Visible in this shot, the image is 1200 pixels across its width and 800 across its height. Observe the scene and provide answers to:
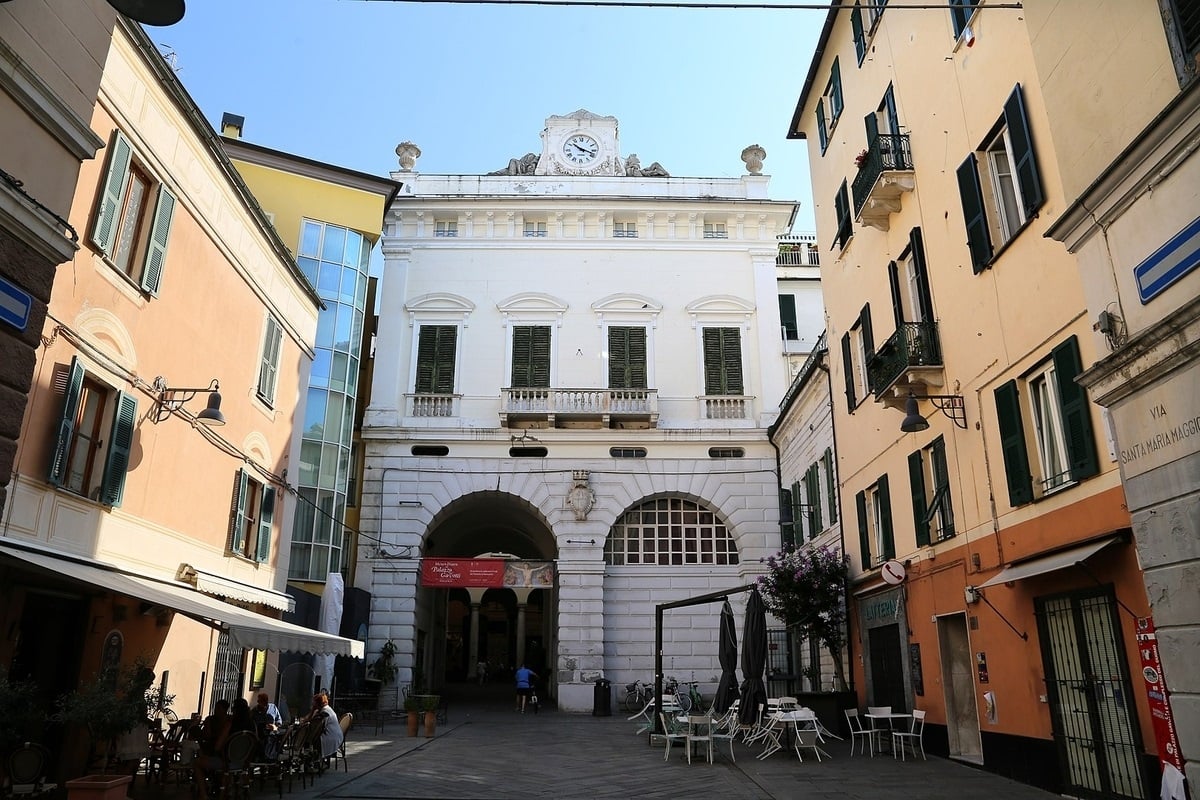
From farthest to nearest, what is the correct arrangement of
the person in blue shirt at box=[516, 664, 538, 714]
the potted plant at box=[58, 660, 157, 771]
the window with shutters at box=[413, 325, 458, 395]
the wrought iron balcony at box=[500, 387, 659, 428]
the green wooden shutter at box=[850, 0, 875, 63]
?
the window with shutters at box=[413, 325, 458, 395], the wrought iron balcony at box=[500, 387, 659, 428], the person in blue shirt at box=[516, 664, 538, 714], the green wooden shutter at box=[850, 0, 875, 63], the potted plant at box=[58, 660, 157, 771]

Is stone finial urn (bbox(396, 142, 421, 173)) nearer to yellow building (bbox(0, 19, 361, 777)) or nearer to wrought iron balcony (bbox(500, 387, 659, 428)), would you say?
wrought iron balcony (bbox(500, 387, 659, 428))

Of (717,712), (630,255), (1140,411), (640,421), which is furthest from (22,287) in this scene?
(630,255)

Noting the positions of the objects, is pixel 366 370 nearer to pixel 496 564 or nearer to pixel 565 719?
pixel 496 564

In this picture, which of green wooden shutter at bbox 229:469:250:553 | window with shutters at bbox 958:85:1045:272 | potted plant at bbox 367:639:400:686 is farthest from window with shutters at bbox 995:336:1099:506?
potted plant at bbox 367:639:400:686

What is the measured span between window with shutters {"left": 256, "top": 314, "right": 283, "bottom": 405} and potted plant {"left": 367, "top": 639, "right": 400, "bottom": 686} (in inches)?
381

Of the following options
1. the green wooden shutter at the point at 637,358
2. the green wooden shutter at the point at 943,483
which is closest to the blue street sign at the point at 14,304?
the green wooden shutter at the point at 943,483

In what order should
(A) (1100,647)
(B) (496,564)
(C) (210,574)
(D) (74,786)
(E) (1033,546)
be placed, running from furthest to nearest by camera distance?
(B) (496,564)
(C) (210,574)
(E) (1033,546)
(A) (1100,647)
(D) (74,786)

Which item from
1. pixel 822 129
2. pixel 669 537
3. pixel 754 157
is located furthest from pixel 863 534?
pixel 754 157

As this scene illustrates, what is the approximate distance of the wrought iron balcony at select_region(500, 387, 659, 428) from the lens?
1001 inches

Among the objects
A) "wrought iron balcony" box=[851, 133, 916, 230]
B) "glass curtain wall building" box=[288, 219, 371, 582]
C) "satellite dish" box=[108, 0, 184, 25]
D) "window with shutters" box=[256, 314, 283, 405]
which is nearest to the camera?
"satellite dish" box=[108, 0, 184, 25]

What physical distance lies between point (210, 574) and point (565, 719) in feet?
37.2

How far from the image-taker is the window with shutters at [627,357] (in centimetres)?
2633

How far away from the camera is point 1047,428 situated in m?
10.2

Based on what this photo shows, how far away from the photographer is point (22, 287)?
20.0ft
